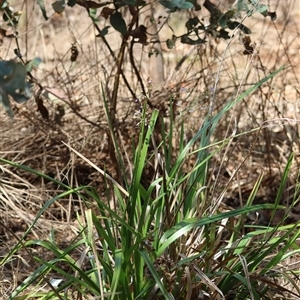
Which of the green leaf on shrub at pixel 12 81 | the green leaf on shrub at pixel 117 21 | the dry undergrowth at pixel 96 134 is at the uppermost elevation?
the green leaf on shrub at pixel 12 81

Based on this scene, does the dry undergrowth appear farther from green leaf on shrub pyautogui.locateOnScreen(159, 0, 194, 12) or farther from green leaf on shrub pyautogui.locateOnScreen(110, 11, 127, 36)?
green leaf on shrub pyautogui.locateOnScreen(159, 0, 194, 12)

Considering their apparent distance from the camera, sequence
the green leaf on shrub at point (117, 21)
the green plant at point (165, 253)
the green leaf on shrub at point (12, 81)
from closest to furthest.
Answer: the green leaf on shrub at point (12, 81)
the green plant at point (165, 253)
the green leaf on shrub at point (117, 21)

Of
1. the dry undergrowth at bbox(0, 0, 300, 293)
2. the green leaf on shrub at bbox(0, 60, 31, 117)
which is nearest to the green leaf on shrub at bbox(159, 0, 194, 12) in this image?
the dry undergrowth at bbox(0, 0, 300, 293)

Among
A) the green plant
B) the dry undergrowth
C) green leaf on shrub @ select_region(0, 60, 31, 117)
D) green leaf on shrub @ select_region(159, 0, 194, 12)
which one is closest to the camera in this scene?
green leaf on shrub @ select_region(0, 60, 31, 117)

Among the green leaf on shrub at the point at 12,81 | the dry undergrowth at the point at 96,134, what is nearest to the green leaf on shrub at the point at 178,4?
the dry undergrowth at the point at 96,134

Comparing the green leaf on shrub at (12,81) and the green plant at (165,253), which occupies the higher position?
the green leaf on shrub at (12,81)

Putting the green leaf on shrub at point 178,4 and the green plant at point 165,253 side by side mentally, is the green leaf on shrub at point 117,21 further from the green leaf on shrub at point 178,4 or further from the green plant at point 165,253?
the green plant at point 165,253

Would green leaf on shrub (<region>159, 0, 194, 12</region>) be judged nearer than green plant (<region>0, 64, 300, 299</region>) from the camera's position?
No

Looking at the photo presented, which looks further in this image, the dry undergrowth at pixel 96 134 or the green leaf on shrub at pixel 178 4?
the dry undergrowth at pixel 96 134

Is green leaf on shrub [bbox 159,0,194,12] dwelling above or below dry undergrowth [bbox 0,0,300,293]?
above

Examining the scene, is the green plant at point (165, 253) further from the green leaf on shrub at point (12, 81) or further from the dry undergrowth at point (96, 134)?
the dry undergrowth at point (96, 134)

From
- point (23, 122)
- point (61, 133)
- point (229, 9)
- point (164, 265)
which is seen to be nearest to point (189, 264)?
point (164, 265)

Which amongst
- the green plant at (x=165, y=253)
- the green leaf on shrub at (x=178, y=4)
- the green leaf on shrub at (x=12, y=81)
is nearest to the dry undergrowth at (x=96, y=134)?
the green leaf on shrub at (x=178, y=4)

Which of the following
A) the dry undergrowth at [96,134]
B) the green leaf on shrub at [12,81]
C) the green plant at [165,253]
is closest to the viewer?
the green leaf on shrub at [12,81]
